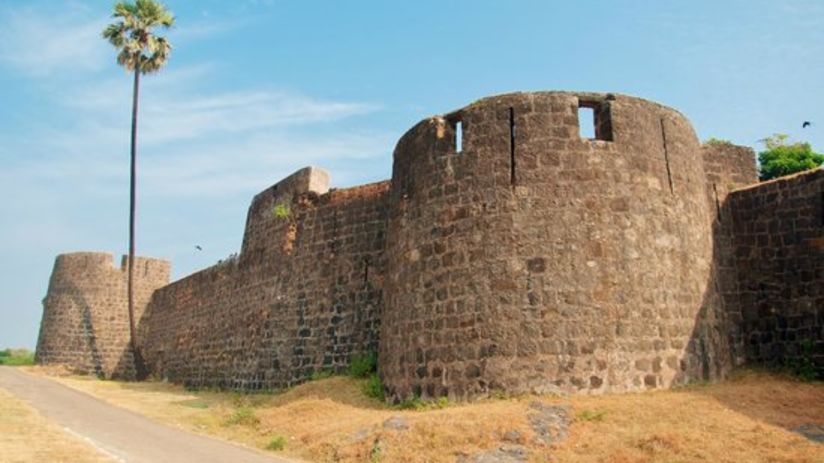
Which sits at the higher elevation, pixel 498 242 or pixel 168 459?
pixel 498 242

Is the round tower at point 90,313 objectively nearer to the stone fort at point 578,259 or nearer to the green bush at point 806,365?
the stone fort at point 578,259

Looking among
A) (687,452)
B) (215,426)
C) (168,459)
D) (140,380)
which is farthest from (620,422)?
(140,380)

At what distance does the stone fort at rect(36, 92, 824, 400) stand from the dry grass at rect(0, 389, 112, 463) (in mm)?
5158

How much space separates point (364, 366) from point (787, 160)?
61.3 ft

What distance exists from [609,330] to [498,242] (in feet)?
7.40

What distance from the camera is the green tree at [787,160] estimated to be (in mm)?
25077

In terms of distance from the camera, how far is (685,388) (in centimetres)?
1106

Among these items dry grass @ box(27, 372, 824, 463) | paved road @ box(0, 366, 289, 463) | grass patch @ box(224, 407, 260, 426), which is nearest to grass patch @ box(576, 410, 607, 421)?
dry grass @ box(27, 372, 824, 463)

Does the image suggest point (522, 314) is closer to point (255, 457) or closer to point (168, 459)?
point (255, 457)

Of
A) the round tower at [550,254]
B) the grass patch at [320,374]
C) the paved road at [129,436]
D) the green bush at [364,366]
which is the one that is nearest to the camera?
the paved road at [129,436]

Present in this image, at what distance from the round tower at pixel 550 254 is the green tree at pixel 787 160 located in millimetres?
14440

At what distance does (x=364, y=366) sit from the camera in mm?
14820

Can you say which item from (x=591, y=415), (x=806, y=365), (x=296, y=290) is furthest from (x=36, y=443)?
(x=806, y=365)

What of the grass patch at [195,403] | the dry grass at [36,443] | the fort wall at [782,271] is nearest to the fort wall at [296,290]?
the grass patch at [195,403]
